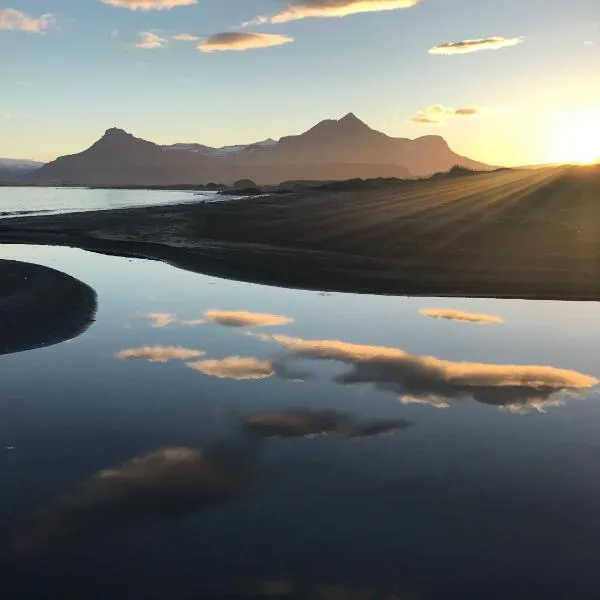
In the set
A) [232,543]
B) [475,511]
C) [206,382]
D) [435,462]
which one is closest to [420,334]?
[206,382]

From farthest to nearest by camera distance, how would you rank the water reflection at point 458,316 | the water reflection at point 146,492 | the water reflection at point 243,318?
the water reflection at point 458,316
the water reflection at point 243,318
the water reflection at point 146,492

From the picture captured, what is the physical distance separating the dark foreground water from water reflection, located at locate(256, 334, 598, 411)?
82 millimetres

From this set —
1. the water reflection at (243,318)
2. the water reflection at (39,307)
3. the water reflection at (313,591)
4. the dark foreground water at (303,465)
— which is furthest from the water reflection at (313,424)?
the water reflection at (39,307)

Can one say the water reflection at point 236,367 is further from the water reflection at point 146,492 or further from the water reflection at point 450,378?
the water reflection at point 146,492

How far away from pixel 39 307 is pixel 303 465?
15572 millimetres

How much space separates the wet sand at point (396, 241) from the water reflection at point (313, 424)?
49.8 ft

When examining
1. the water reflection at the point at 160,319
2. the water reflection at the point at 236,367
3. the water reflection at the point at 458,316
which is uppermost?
the water reflection at the point at 160,319

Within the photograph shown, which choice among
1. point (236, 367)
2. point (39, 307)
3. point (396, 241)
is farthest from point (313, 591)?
point (396, 241)

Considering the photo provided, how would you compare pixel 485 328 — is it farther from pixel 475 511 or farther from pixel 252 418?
pixel 475 511

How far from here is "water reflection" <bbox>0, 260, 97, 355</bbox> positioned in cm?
1920

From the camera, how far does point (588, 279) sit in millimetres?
28781

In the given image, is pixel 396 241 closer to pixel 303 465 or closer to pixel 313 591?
pixel 303 465

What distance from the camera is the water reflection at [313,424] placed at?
1196 centimetres

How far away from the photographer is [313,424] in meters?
12.4
